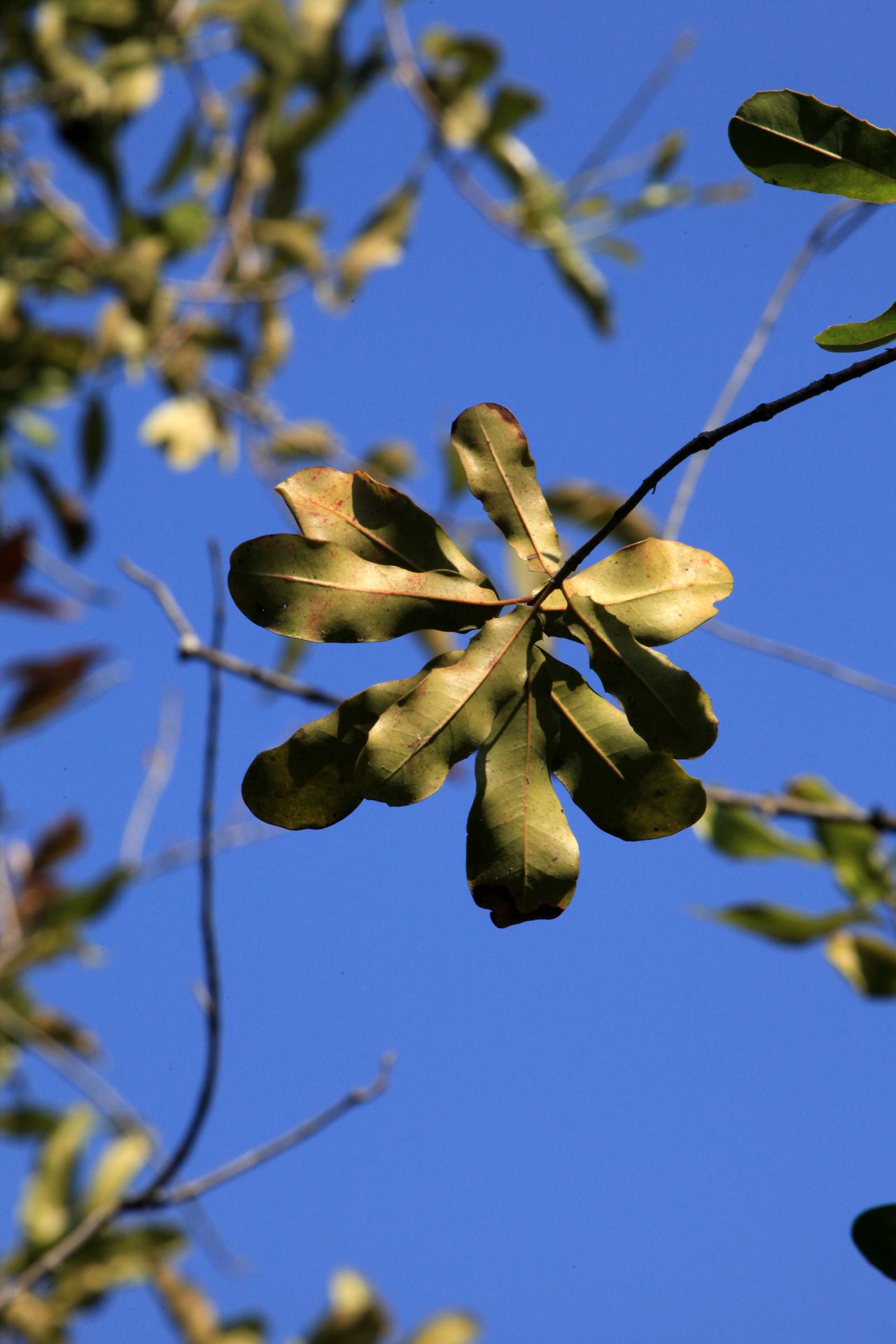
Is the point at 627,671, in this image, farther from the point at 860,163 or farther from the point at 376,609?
the point at 860,163

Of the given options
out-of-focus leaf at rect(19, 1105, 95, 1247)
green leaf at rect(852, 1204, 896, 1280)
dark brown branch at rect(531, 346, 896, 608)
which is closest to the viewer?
dark brown branch at rect(531, 346, 896, 608)

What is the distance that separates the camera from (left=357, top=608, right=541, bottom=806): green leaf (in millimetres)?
660

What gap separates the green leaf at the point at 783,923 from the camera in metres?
1.67

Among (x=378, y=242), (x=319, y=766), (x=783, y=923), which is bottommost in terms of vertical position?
(x=319, y=766)

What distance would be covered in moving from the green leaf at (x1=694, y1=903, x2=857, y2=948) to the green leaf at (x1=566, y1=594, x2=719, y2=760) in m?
1.05

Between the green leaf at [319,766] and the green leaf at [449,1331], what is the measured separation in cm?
194

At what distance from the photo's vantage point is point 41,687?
170 centimetres

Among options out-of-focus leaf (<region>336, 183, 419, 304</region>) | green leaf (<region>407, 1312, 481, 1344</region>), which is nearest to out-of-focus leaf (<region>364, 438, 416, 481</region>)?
out-of-focus leaf (<region>336, 183, 419, 304</region>)

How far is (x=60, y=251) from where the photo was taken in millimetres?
2484

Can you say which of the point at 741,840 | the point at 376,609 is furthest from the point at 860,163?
the point at 741,840

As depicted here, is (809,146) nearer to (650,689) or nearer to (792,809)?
(650,689)

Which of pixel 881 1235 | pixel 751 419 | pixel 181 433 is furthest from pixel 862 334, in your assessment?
pixel 181 433

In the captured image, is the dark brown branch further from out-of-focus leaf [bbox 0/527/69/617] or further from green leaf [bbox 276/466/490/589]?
out-of-focus leaf [bbox 0/527/69/617]

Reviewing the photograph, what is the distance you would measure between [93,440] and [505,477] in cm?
194
